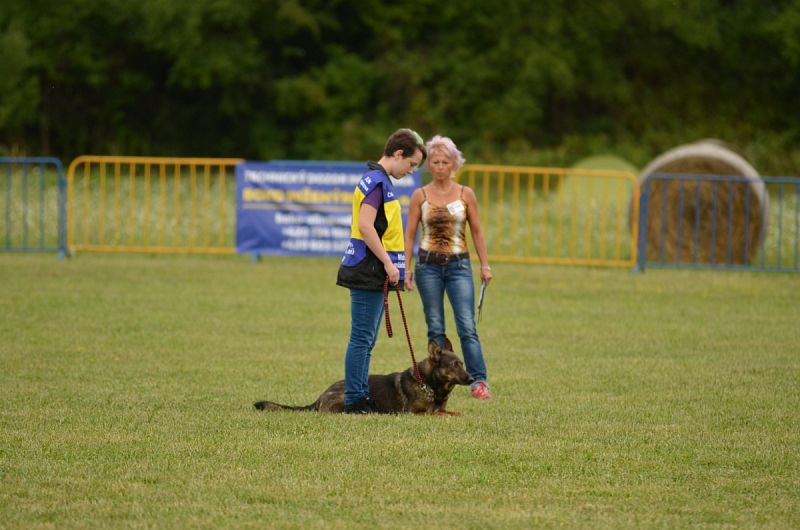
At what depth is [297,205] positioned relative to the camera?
55.3 ft

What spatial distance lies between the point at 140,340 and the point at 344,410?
3618mm

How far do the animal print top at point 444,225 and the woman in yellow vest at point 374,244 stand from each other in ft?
3.97

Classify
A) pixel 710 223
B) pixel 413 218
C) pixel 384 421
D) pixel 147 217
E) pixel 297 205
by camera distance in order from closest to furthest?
1. pixel 384 421
2. pixel 413 218
3. pixel 297 205
4. pixel 147 217
5. pixel 710 223

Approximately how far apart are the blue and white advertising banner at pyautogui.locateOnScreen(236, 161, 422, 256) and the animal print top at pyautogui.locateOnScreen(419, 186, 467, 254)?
7.91 metres

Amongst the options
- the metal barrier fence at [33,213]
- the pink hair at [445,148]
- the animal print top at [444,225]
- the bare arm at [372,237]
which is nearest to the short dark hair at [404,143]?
the bare arm at [372,237]

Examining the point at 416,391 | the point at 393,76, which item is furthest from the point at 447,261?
the point at 393,76

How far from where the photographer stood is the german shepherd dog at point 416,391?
7570 millimetres

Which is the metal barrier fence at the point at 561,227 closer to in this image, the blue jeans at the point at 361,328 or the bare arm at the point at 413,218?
the bare arm at the point at 413,218

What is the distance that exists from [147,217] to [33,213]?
3.25 meters

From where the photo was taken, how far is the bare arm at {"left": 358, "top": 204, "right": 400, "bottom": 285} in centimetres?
704

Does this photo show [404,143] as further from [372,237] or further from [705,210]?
[705,210]

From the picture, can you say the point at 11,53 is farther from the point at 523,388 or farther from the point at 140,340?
the point at 523,388

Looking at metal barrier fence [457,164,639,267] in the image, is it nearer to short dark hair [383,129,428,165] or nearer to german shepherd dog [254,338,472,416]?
german shepherd dog [254,338,472,416]

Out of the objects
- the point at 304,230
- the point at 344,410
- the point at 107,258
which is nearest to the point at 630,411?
the point at 344,410
